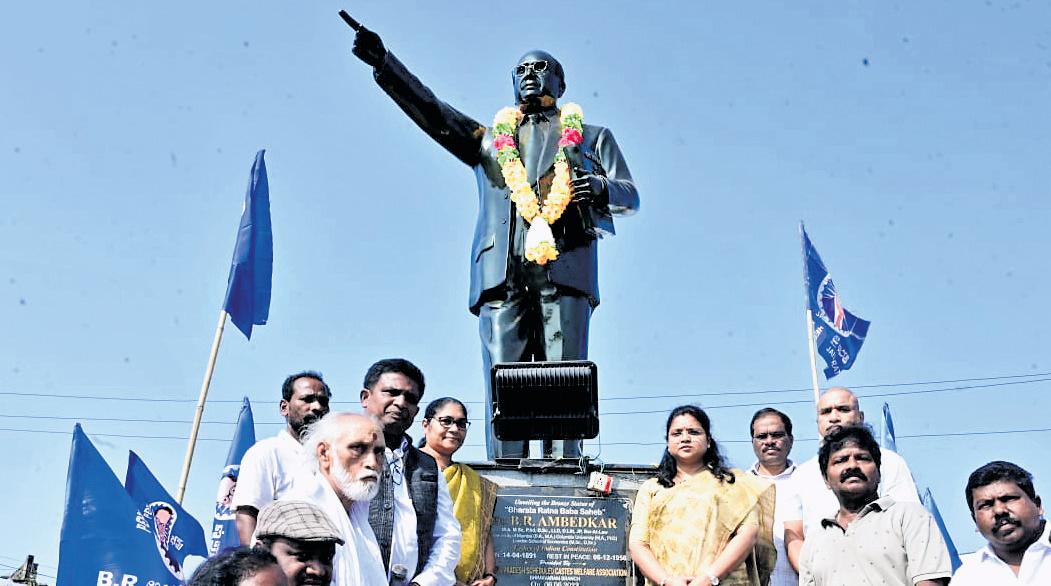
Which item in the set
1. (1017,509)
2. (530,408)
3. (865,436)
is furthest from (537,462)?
(1017,509)

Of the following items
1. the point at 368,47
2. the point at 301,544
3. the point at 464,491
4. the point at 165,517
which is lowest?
the point at 301,544

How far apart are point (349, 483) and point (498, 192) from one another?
156 inches

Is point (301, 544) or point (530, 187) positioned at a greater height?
point (530, 187)

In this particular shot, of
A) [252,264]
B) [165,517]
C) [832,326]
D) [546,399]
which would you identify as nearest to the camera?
[546,399]

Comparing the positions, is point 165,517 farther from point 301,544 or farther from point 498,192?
point 301,544

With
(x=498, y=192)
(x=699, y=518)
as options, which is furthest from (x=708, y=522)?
(x=498, y=192)

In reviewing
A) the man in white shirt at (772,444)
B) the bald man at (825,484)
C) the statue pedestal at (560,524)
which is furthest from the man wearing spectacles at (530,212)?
the bald man at (825,484)

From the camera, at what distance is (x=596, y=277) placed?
745 cm

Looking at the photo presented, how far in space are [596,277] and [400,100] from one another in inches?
70.6

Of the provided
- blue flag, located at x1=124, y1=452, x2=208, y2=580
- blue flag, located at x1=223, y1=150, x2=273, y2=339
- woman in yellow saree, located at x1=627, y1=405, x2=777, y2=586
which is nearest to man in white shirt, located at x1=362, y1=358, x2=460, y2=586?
woman in yellow saree, located at x1=627, y1=405, x2=777, y2=586

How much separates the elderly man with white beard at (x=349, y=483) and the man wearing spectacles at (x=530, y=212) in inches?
122

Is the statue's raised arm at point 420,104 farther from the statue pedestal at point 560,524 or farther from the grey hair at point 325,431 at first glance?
the grey hair at point 325,431

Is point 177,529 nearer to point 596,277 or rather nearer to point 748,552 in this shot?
point 596,277

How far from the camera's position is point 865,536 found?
4297 mm
